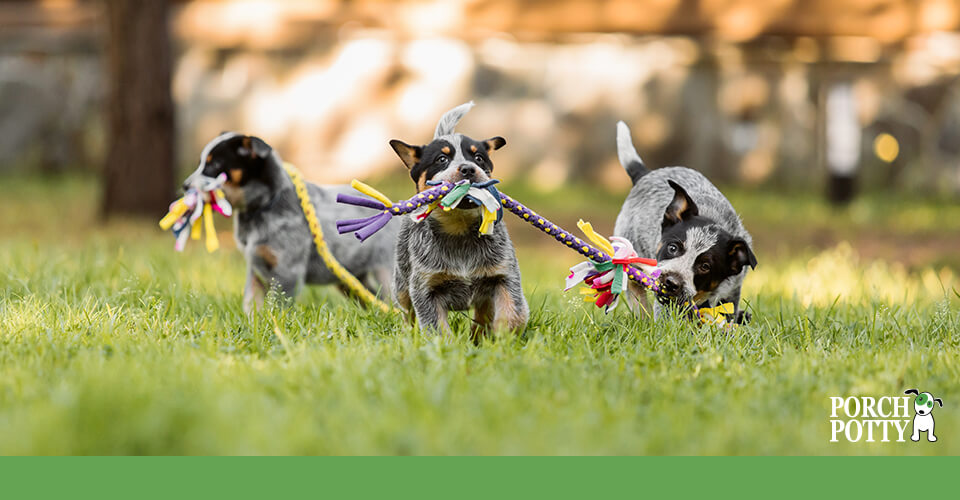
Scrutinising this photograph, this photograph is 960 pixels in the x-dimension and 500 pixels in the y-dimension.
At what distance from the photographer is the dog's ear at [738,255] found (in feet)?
13.5

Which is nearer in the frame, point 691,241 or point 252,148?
point 691,241

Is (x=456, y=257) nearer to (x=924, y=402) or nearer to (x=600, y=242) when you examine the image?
(x=600, y=242)

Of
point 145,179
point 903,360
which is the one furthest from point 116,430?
point 145,179

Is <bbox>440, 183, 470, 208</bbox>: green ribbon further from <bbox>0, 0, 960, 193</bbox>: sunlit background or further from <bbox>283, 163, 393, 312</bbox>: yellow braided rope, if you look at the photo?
<bbox>0, 0, 960, 193</bbox>: sunlit background

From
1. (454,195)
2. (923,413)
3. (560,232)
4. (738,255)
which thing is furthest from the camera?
(738,255)

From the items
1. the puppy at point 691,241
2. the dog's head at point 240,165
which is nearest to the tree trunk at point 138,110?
the dog's head at point 240,165

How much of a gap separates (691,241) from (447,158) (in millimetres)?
1235

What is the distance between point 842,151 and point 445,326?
977 centimetres

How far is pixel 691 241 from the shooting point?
4.19 metres

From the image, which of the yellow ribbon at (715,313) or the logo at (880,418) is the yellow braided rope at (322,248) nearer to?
the yellow ribbon at (715,313)

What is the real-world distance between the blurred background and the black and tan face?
27.1ft

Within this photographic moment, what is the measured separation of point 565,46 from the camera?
12.6m

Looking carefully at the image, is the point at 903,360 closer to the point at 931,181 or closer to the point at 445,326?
the point at 445,326

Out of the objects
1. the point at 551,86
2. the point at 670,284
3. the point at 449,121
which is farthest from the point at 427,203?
the point at 551,86
